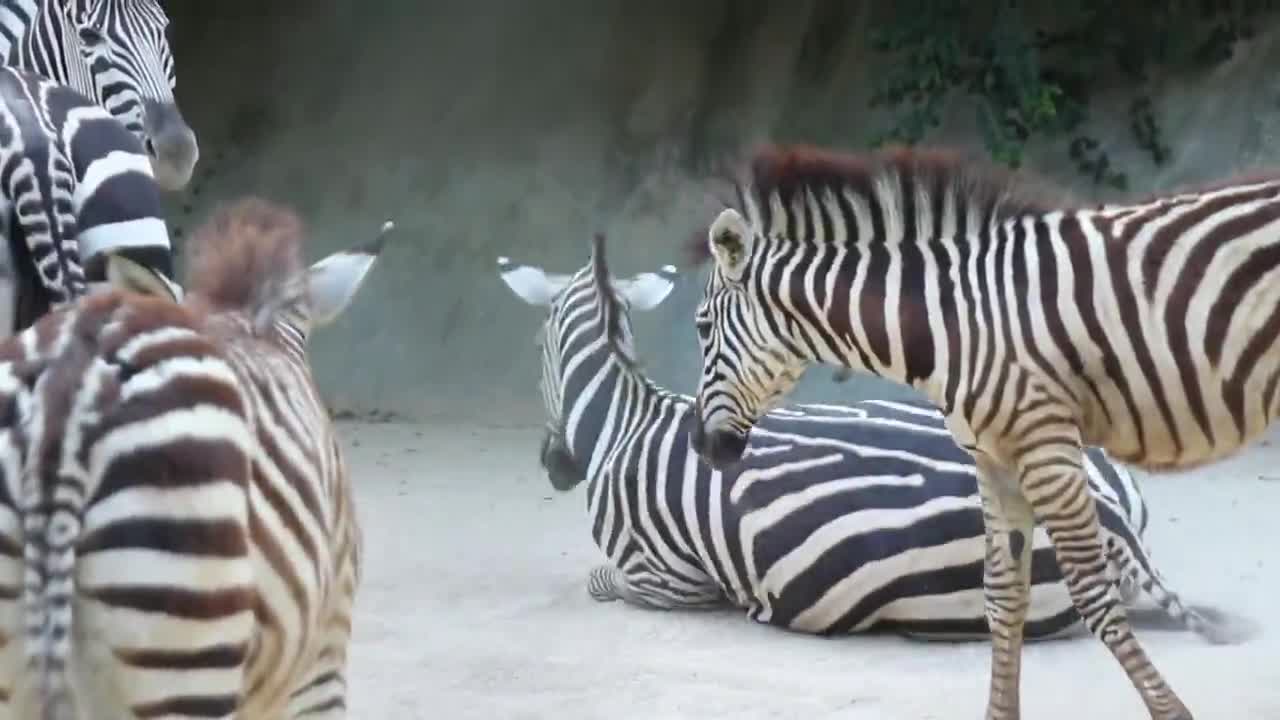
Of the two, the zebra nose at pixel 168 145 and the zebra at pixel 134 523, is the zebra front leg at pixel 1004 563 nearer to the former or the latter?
the zebra nose at pixel 168 145

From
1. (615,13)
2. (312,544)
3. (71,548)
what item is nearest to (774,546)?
(312,544)

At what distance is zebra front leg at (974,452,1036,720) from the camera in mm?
5082

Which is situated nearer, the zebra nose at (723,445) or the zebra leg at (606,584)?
the zebra nose at (723,445)

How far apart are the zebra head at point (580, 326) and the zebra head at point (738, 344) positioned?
1.49 metres

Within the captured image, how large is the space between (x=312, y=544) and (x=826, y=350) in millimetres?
2973

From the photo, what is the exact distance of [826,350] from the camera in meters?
5.53

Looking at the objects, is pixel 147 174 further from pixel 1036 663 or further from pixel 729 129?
pixel 729 129

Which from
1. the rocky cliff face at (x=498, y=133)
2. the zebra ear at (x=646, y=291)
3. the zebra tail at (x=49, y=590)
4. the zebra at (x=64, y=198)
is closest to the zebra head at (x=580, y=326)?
the zebra ear at (x=646, y=291)

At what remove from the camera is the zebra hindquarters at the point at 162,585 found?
93.4 inches

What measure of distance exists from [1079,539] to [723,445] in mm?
1464

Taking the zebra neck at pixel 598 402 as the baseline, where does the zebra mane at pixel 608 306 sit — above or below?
above

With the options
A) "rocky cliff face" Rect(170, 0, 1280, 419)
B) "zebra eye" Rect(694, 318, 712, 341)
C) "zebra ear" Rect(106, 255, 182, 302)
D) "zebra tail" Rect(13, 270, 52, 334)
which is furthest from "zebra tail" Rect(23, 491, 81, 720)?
"rocky cliff face" Rect(170, 0, 1280, 419)

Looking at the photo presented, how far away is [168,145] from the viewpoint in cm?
535

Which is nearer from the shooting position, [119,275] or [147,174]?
[119,275]
